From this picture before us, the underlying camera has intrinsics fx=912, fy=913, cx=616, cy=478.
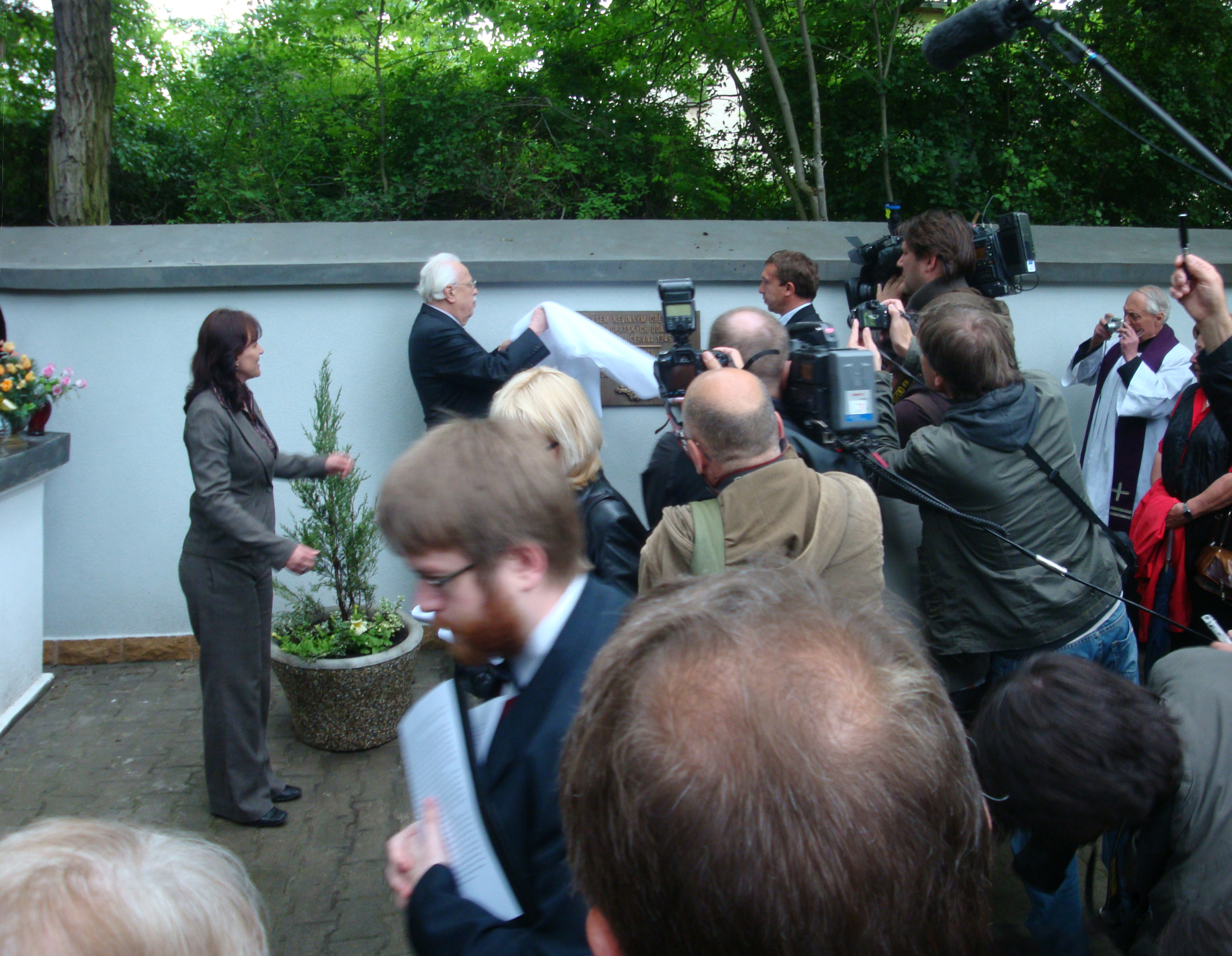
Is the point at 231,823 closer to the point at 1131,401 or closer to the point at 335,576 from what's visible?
the point at 335,576

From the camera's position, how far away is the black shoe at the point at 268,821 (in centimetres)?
361

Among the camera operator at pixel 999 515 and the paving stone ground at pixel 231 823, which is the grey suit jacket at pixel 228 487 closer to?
the paving stone ground at pixel 231 823

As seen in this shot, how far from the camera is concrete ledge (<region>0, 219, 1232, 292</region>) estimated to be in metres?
4.88

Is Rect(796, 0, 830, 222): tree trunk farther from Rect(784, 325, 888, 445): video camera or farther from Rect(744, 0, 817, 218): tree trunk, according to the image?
Rect(784, 325, 888, 445): video camera

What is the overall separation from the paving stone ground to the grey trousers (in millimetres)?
177

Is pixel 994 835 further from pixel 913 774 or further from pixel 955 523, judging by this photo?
pixel 955 523

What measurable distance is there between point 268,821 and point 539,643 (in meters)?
2.74

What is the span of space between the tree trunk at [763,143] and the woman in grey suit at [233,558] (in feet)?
27.2

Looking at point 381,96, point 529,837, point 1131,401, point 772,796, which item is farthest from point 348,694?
point 381,96

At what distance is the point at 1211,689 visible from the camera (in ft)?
5.34

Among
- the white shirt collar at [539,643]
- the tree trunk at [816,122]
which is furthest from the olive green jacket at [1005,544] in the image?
the tree trunk at [816,122]

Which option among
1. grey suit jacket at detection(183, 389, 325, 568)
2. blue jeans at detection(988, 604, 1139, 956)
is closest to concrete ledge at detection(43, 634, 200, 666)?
grey suit jacket at detection(183, 389, 325, 568)

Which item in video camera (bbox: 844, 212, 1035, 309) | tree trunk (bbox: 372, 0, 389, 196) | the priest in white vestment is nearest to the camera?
video camera (bbox: 844, 212, 1035, 309)

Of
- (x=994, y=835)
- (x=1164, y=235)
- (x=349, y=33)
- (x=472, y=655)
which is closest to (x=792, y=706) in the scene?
(x=472, y=655)
